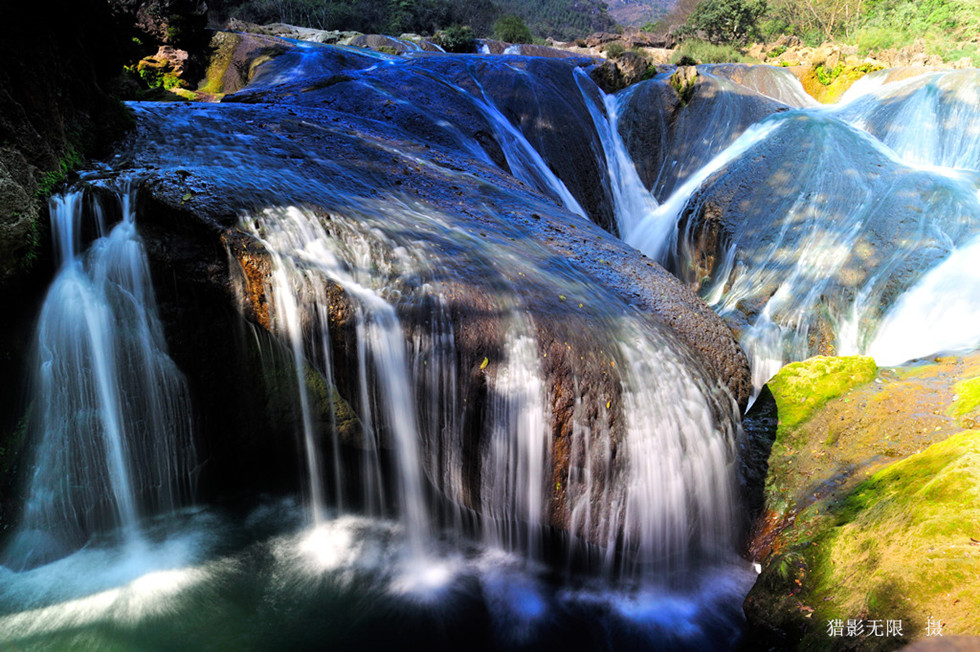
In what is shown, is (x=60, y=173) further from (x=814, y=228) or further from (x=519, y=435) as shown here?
(x=814, y=228)

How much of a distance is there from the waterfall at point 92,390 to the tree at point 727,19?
36.1m

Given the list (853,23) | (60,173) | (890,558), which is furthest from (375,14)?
(890,558)

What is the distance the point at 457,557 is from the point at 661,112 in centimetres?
1073

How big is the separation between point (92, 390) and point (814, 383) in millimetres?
5457

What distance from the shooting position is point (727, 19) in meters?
31.1

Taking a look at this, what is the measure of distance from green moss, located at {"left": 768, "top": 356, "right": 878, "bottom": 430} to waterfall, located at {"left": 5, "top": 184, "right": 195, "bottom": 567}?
4.85m

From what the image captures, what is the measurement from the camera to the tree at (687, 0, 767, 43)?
30.2 m

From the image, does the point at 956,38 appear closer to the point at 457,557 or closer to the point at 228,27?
the point at 457,557

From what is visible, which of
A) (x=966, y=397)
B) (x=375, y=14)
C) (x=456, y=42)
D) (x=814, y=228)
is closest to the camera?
(x=966, y=397)

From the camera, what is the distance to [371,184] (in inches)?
201

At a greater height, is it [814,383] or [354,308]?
[354,308]

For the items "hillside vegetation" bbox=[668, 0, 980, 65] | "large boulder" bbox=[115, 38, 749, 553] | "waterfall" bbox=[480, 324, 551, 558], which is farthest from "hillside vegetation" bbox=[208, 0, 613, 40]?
"waterfall" bbox=[480, 324, 551, 558]

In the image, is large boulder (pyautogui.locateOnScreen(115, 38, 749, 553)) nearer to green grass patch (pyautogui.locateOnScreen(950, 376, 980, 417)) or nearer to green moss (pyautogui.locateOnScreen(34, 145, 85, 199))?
green moss (pyautogui.locateOnScreen(34, 145, 85, 199))

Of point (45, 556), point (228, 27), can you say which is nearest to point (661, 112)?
point (45, 556)
